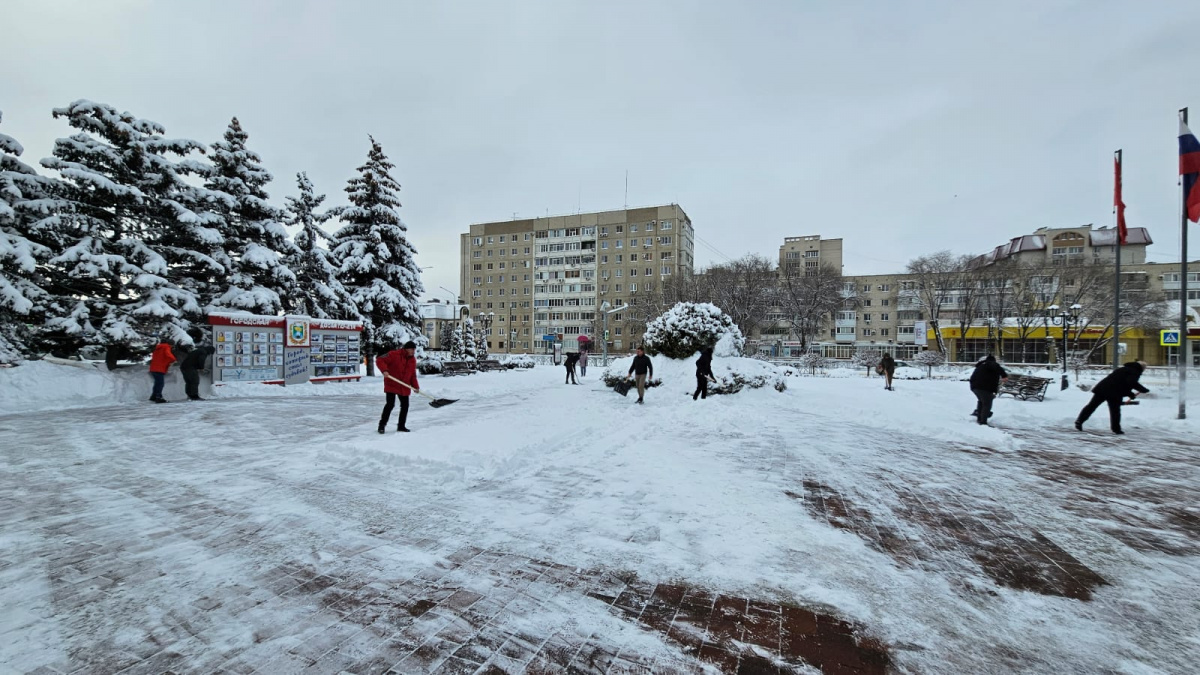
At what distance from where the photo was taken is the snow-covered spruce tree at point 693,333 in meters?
15.0

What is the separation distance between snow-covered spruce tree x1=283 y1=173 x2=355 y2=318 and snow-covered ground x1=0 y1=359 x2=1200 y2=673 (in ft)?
43.8

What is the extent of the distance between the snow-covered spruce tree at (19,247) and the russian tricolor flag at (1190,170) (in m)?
27.7

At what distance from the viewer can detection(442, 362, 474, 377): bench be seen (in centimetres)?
2618

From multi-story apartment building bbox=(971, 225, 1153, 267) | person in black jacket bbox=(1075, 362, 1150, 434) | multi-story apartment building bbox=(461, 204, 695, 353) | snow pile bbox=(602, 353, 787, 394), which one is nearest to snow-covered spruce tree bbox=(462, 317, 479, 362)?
snow pile bbox=(602, 353, 787, 394)

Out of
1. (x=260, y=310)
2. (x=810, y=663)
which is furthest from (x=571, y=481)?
(x=260, y=310)

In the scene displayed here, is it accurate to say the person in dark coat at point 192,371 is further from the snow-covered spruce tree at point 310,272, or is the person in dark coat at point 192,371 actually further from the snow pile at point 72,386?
the snow-covered spruce tree at point 310,272

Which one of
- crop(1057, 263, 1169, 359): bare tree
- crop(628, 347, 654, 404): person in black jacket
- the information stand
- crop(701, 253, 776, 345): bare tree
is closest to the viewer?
crop(628, 347, 654, 404): person in black jacket

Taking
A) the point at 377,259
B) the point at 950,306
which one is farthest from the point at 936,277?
the point at 377,259

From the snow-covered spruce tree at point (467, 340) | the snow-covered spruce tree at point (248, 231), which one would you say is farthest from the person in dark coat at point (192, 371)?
the snow-covered spruce tree at point (467, 340)

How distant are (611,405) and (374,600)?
368 inches

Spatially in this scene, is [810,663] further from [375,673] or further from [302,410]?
[302,410]

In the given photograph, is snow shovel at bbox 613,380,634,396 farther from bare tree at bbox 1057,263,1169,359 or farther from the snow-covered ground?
bare tree at bbox 1057,263,1169,359

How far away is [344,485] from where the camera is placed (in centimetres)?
529

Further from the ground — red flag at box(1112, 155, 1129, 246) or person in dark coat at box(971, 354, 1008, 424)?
red flag at box(1112, 155, 1129, 246)
